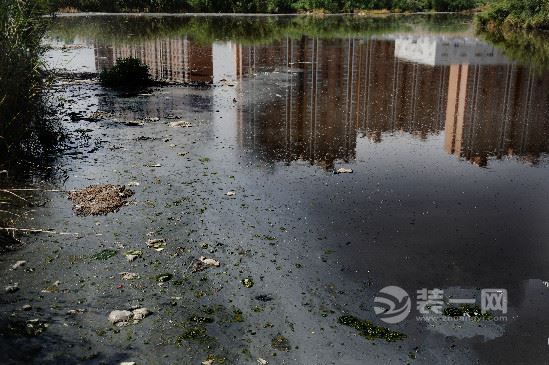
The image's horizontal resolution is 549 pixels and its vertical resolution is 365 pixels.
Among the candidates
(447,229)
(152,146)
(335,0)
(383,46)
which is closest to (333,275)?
(447,229)

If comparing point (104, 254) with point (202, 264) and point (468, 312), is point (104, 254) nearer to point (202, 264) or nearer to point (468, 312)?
point (202, 264)

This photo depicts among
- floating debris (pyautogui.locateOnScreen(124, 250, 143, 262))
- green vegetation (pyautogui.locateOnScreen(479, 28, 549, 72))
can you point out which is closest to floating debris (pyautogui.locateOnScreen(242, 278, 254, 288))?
floating debris (pyautogui.locateOnScreen(124, 250, 143, 262))

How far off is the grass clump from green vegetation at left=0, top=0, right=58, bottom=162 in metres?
6.61

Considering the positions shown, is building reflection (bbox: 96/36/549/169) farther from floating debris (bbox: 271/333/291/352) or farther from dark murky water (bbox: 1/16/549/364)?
floating debris (bbox: 271/333/291/352)

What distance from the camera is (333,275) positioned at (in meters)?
6.25

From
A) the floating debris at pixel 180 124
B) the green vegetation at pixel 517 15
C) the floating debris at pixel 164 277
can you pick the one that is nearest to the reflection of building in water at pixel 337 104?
the floating debris at pixel 180 124

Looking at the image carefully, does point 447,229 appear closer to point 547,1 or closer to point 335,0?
point 547,1

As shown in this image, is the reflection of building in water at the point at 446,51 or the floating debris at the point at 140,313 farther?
the reflection of building in water at the point at 446,51

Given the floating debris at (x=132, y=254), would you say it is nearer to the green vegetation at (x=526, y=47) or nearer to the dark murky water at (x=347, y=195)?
the dark murky water at (x=347, y=195)

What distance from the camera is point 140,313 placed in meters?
5.48

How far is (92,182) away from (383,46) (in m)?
24.0

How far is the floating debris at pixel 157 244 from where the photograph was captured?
685 centimetres

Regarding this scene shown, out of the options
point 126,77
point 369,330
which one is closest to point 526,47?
point 126,77

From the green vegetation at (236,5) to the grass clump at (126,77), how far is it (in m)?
42.3
